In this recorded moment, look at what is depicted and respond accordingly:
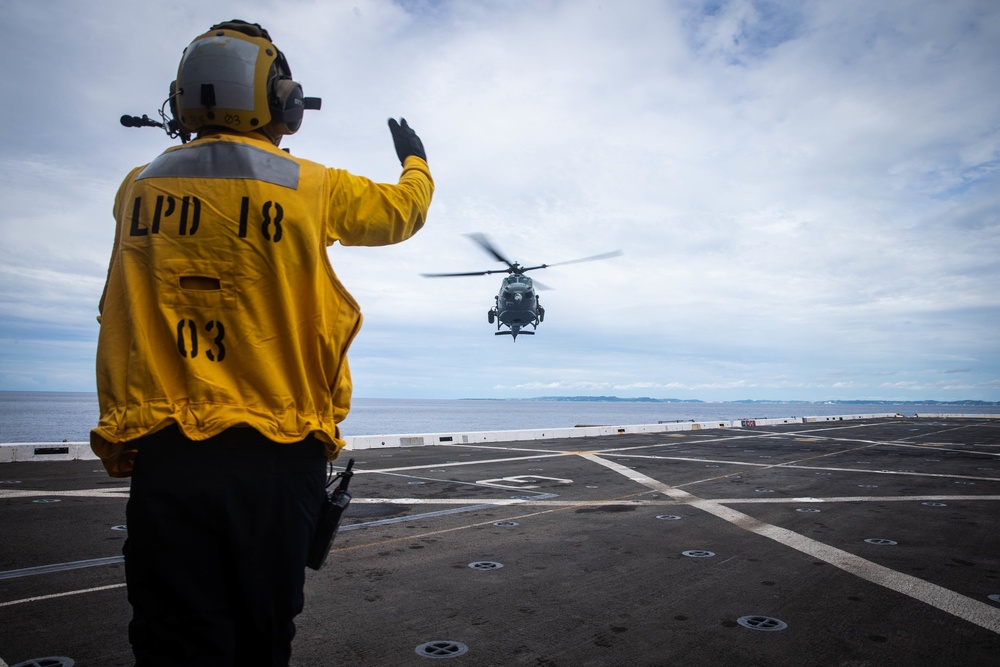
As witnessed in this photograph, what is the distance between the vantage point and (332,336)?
6.82 feet

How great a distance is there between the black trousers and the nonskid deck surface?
0.34 feet

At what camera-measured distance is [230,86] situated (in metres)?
2.13

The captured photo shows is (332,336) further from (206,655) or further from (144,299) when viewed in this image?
(206,655)

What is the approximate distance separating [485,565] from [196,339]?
386cm

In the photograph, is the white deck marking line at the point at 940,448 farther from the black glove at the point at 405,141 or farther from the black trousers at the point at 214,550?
the black trousers at the point at 214,550

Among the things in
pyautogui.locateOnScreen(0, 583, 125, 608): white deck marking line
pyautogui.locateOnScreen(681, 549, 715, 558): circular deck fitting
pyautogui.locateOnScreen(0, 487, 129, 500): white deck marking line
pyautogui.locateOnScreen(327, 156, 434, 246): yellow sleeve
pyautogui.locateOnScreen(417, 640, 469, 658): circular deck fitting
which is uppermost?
pyautogui.locateOnScreen(327, 156, 434, 246): yellow sleeve

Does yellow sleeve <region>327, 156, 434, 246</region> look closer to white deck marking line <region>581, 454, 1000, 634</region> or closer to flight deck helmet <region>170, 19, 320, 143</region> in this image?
flight deck helmet <region>170, 19, 320, 143</region>

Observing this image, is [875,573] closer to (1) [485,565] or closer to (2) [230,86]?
(1) [485,565]

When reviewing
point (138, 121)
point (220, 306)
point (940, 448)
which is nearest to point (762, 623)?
point (220, 306)

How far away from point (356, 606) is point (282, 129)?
3.17 m

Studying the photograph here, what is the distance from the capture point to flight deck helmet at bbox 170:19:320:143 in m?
2.12

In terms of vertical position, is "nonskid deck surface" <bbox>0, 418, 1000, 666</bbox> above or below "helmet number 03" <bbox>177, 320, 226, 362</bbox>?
below

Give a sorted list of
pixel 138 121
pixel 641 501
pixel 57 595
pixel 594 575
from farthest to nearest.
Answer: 1. pixel 641 501
2. pixel 594 575
3. pixel 57 595
4. pixel 138 121

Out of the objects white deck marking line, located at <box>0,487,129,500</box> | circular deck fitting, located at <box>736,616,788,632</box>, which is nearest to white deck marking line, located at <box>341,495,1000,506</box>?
white deck marking line, located at <box>0,487,129,500</box>
